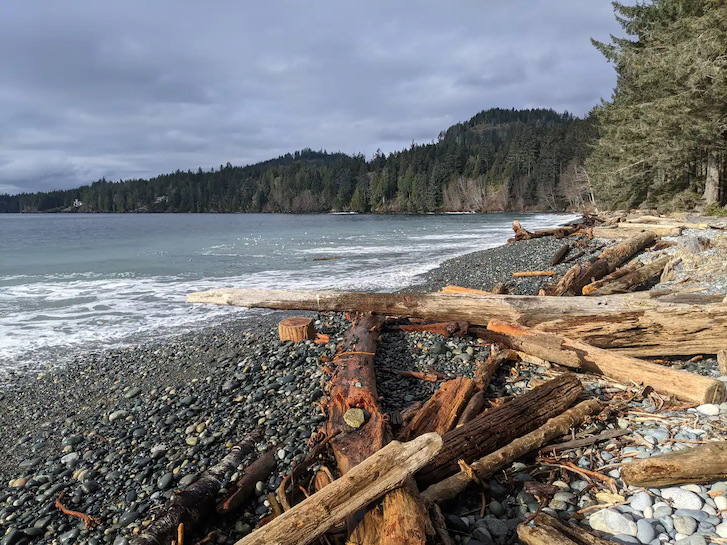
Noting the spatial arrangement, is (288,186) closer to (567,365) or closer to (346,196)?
(346,196)

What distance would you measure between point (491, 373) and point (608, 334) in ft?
5.34

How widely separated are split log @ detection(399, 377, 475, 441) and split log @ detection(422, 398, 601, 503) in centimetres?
36

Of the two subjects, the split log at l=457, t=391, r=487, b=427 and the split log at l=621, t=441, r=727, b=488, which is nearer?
the split log at l=621, t=441, r=727, b=488

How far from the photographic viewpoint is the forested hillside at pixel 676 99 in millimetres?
18222

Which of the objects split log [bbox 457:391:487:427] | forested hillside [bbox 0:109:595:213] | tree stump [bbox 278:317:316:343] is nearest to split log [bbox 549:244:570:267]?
tree stump [bbox 278:317:316:343]

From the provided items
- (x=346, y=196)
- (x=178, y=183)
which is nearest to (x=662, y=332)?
(x=346, y=196)

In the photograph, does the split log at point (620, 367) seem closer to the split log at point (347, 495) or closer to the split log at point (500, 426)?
the split log at point (500, 426)

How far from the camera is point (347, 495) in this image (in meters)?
2.21

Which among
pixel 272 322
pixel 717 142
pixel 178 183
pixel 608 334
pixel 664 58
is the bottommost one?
pixel 272 322

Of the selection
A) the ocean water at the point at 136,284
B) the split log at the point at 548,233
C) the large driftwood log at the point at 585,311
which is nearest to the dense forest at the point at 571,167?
the split log at the point at 548,233

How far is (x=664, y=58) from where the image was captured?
62.5ft

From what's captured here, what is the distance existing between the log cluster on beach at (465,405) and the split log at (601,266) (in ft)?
7.69

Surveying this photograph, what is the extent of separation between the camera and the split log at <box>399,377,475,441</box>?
11.1 feet

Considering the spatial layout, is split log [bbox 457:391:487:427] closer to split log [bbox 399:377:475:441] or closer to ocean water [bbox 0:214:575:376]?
split log [bbox 399:377:475:441]
